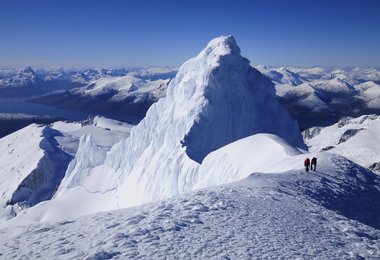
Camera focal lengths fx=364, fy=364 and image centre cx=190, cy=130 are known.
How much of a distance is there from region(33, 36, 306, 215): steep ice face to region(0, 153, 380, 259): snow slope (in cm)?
2640

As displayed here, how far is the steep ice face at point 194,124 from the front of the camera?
48.0 m

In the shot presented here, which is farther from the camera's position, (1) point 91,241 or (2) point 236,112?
(2) point 236,112

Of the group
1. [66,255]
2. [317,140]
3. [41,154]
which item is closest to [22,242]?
[66,255]

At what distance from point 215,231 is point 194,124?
3805 centimetres

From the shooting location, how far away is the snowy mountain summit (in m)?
48.3

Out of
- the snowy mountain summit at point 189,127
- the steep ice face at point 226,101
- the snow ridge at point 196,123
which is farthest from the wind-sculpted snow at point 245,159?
the steep ice face at point 226,101

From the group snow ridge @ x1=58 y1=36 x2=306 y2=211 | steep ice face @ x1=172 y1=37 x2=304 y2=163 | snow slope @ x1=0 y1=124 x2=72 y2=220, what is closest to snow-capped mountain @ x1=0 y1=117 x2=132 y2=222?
snow slope @ x1=0 y1=124 x2=72 y2=220

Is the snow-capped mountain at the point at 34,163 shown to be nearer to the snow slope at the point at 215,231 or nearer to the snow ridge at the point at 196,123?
the snow ridge at the point at 196,123

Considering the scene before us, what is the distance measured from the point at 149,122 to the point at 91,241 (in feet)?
157

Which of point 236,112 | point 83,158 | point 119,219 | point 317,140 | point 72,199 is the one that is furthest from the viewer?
point 317,140

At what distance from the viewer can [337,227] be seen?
532 inches

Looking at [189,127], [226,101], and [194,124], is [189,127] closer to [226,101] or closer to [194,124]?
[194,124]

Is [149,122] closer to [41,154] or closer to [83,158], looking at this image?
[83,158]

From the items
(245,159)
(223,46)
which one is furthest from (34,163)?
(245,159)
